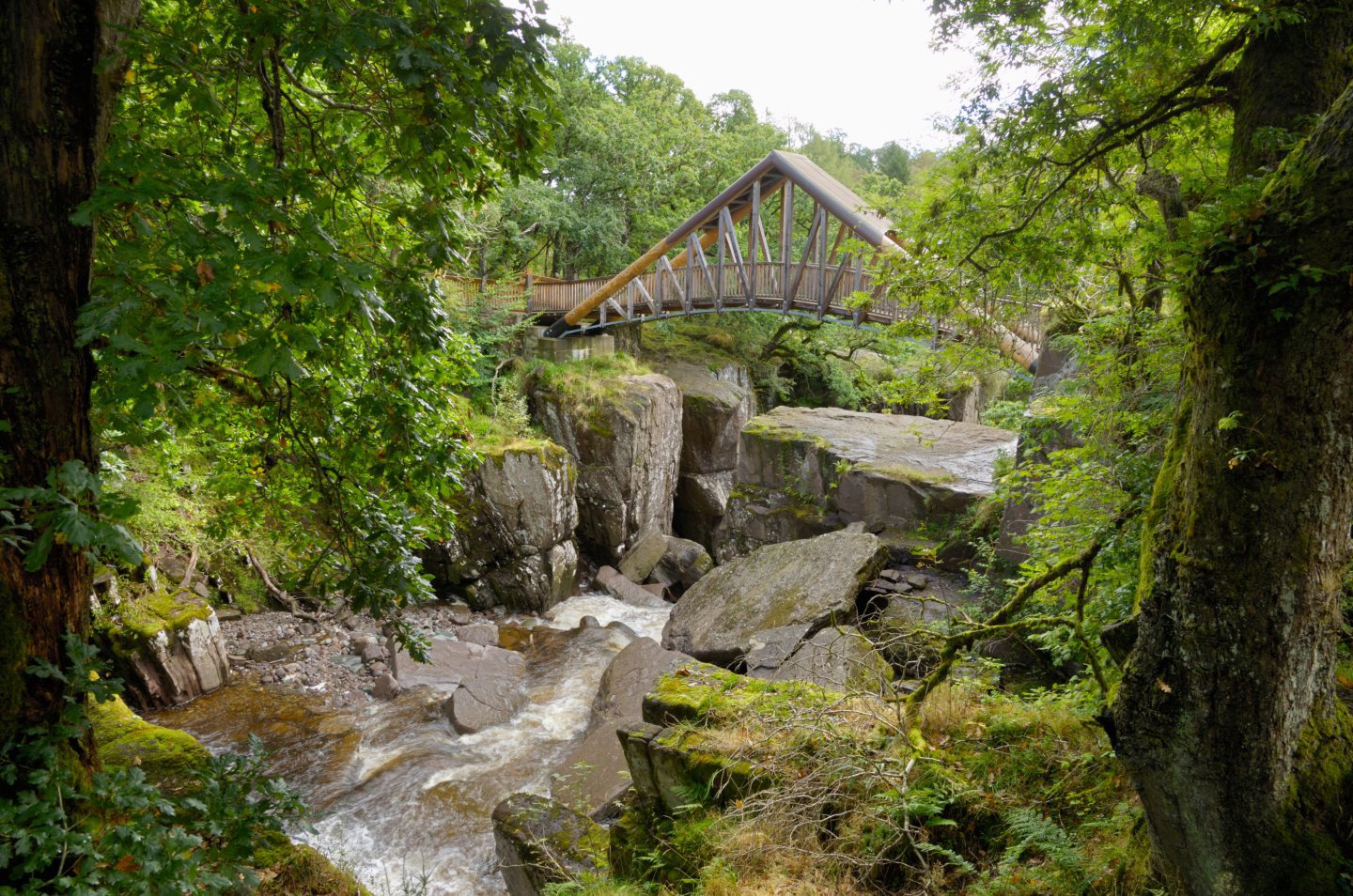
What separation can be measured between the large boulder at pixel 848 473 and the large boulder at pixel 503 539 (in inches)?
141

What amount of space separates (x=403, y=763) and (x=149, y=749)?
352cm

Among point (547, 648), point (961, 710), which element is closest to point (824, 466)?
point (547, 648)

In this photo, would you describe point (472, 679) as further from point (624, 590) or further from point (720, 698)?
point (720, 698)

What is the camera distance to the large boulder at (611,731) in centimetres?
605

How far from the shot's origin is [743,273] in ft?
49.2

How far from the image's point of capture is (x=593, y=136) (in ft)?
63.5

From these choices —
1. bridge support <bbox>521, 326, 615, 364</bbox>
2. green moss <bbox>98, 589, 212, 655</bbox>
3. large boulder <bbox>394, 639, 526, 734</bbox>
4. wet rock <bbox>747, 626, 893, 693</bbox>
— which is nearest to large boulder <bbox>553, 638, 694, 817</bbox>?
wet rock <bbox>747, 626, 893, 693</bbox>

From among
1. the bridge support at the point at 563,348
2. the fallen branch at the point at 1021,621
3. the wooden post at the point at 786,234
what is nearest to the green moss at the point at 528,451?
the bridge support at the point at 563,348

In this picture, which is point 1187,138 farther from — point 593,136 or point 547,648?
point 593,136

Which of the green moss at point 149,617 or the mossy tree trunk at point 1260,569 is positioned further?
the green moss at point 149,617

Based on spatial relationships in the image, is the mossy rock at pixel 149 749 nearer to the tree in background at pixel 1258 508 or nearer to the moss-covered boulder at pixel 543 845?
the moss-covered boulder at pixel 543 845

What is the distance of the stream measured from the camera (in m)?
5.99

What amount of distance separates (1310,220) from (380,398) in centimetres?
351

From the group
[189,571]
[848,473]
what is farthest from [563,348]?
[189,571]
